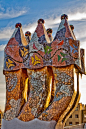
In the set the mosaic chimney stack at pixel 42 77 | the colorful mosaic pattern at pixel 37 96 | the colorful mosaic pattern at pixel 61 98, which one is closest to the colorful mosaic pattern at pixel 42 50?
the mosaic chimney stack at pixel 42 77

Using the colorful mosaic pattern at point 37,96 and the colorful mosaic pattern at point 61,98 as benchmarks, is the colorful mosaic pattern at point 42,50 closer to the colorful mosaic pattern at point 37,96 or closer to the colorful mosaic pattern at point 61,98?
the colorful mosaic pattern at point 37,96

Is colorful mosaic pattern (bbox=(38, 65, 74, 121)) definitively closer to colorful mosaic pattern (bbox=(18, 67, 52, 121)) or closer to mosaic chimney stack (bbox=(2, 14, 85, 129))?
mosaic chimney stack (bbox=(2, 14, 85, 129))

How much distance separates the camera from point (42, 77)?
50.9 ft

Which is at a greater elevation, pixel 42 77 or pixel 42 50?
pixel 42 50

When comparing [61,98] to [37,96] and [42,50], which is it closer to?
[37,96]

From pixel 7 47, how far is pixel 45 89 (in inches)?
137

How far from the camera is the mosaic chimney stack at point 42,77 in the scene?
14859 mm

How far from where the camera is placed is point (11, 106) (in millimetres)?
15828

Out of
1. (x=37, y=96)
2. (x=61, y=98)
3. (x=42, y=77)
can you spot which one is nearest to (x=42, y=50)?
(x=42, y=77)

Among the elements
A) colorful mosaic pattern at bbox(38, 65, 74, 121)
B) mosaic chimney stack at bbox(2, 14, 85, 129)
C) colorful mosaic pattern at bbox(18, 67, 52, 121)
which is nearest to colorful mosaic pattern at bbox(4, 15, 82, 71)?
mosaic chimney stack at bbox(2, 14, 85, 129)

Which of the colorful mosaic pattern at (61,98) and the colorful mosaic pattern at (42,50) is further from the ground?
the colorful mosaic pattern at (42,50)

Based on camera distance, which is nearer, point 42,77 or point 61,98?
point 61,98

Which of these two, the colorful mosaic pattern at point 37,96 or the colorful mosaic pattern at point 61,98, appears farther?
the colorful mosaic pattern at point 37,96

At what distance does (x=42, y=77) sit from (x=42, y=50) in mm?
1577
